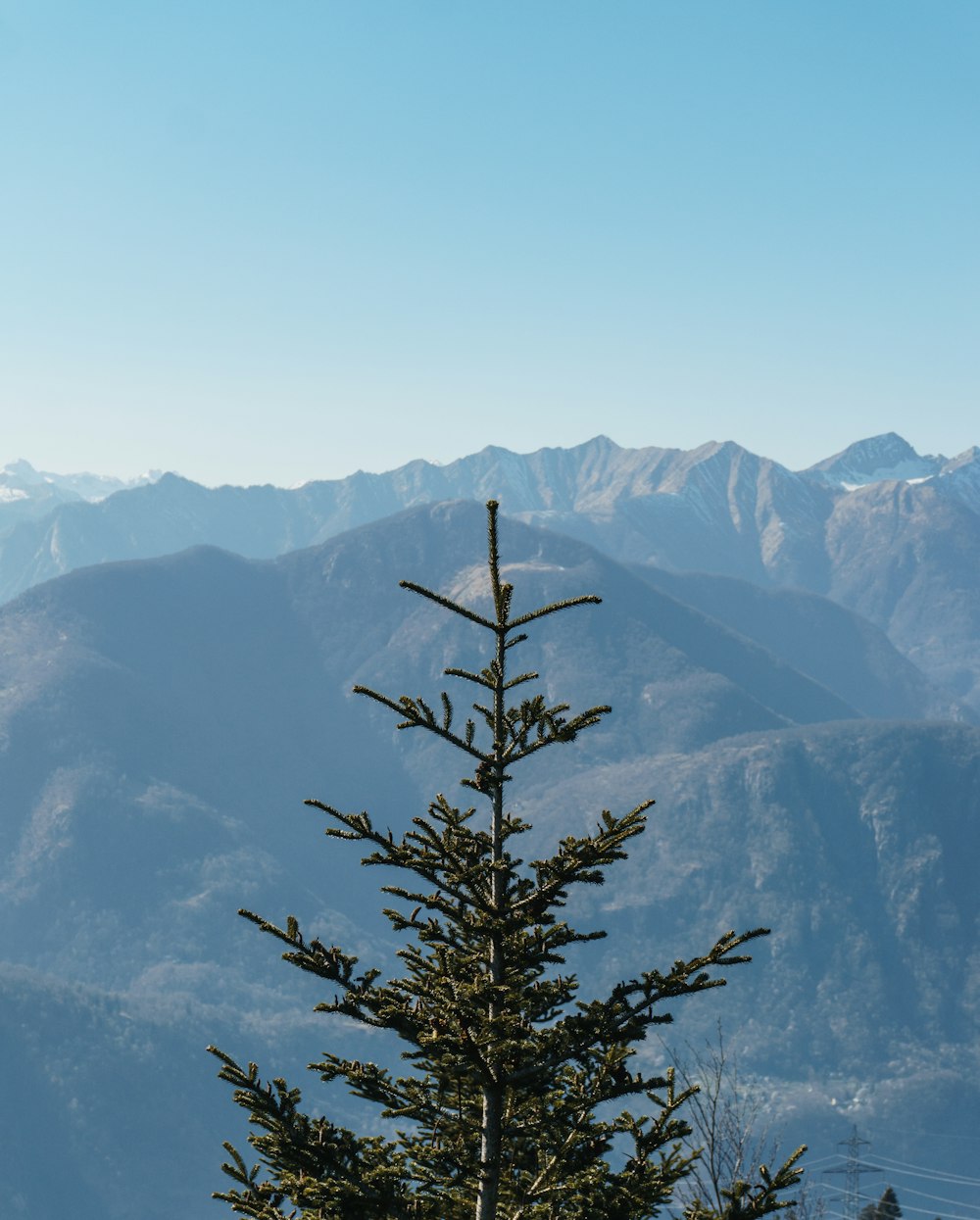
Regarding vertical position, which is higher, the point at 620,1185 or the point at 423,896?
the point at 423,896

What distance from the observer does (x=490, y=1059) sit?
1858cm

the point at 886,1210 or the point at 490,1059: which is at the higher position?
the point at 490,1059

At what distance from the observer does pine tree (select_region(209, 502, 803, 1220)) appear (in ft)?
60.5

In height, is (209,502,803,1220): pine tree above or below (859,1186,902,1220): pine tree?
above

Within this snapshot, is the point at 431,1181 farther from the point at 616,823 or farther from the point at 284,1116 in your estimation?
the point at 616,823

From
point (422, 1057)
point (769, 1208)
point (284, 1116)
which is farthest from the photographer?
point (422, 1057)

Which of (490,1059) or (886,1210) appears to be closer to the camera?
(490,1059)

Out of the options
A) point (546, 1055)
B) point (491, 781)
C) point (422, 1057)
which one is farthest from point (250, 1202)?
point (491, 781)

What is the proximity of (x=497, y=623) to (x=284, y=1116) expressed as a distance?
291 inches

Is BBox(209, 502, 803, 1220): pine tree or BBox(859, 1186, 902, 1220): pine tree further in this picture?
BBox(859, 1186, 902, 1220): pine tree

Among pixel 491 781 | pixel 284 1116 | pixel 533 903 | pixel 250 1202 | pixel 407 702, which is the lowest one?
pixel 250 1202

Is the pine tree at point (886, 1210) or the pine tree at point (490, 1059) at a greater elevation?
Result: the pine tree at point (490, 1059)

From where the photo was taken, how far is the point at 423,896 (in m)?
19.0

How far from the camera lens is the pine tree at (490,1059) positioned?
18.4m
